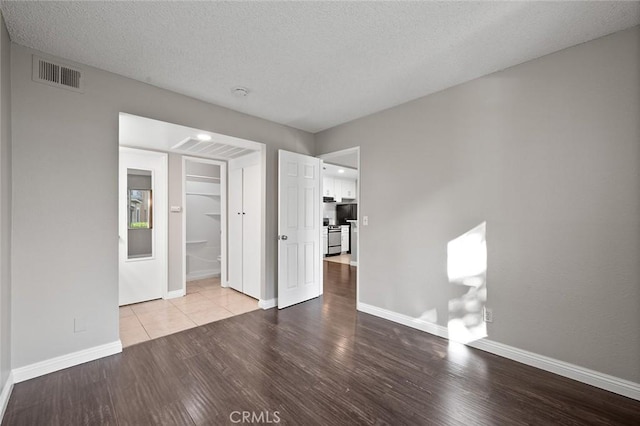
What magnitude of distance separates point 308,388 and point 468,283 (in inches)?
73.3

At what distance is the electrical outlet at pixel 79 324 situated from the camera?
2.39 m

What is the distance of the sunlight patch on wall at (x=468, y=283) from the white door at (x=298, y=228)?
6.75 feet

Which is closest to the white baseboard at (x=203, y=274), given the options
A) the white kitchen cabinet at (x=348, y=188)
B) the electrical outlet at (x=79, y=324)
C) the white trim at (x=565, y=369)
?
the electrical outlet at (x=79, y=324)

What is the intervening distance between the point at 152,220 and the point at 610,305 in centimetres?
536

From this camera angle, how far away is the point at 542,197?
2342 millimetres

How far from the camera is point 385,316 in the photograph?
3.45 meters

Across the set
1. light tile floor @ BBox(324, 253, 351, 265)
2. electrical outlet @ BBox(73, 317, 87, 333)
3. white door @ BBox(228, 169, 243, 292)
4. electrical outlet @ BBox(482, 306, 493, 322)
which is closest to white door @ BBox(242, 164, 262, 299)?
white door @ BBox(228, 169, 243, 292)

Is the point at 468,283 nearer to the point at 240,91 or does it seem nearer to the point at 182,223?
the point at 240,91

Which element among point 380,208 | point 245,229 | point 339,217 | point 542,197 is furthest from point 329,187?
point 542,197

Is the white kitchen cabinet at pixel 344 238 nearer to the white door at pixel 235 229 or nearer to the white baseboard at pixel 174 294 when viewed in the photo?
the white door at pixel 235 229

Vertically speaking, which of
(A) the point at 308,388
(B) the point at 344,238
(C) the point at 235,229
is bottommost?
(A) the point at 308,388

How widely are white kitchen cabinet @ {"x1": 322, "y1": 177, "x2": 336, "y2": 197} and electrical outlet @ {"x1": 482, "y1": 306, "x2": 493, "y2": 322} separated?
6.00 m

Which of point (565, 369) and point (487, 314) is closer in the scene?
point (565, 369)

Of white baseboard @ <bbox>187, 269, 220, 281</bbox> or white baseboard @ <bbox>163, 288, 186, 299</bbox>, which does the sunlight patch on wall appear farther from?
white baseboard @ <bbox>187, 269, 220, 281</bbox>
